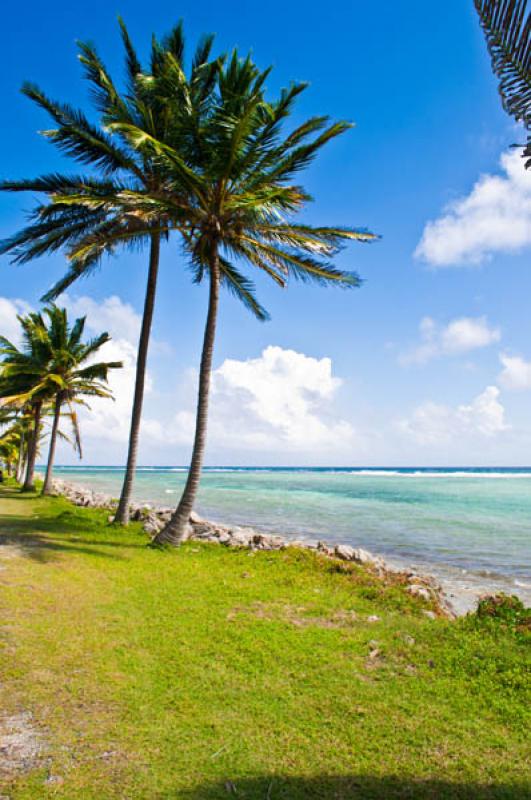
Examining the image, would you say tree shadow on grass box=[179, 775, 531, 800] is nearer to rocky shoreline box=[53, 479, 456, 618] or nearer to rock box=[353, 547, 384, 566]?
rocky shoreline box=[53, 479, 456, 618]

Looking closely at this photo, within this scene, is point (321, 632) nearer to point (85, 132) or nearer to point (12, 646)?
point (12, 646)

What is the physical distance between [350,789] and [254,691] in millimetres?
1577

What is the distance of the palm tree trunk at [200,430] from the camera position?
11.8 meters

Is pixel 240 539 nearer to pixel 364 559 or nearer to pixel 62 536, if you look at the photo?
pixel 364 559

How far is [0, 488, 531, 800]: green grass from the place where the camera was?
11.3ft

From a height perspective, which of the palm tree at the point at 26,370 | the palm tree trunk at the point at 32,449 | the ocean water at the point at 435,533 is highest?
the palm tree at the point at 26,370

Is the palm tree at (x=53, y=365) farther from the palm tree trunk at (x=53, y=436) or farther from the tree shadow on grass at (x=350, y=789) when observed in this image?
the tree shadow on grass at (x=350, y=789)

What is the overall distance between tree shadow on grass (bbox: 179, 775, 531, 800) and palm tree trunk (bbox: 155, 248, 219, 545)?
840cm

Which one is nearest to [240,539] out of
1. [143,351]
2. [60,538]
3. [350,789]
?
[60,538]

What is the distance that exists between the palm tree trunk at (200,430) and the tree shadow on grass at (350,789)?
840 centimetres

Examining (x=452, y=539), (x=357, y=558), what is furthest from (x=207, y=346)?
(x=452, y=539)

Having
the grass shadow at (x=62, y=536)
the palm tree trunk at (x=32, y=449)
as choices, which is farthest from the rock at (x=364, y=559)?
the palm tree trunk at (x=32, y=449)

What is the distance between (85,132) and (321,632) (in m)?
13.7

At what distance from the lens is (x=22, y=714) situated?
407 cm
